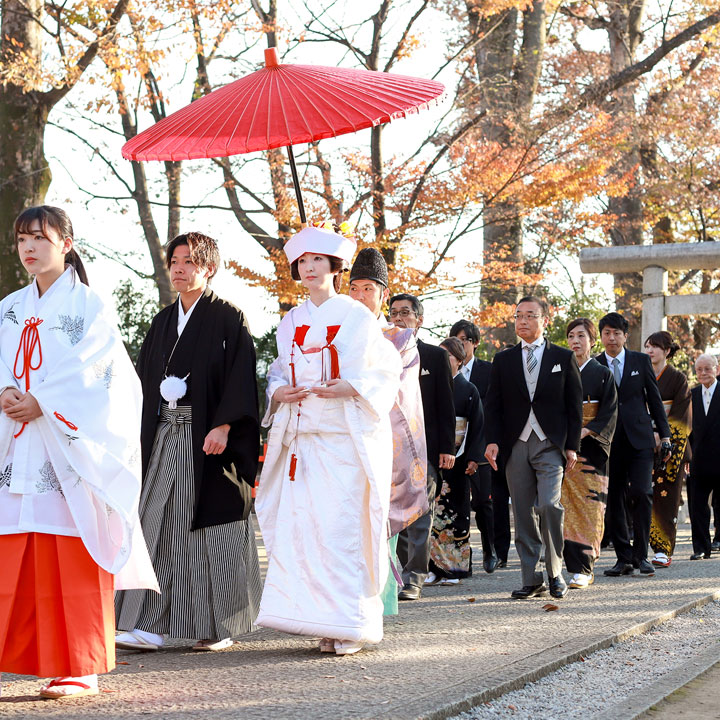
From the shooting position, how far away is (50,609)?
391 cm

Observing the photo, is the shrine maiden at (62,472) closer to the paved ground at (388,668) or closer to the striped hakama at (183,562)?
the paved ground at (388,668)

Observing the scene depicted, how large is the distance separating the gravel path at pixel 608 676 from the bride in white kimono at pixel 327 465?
91cm

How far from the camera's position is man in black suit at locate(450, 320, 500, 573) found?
8945 mm

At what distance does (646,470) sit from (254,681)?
5.31 m

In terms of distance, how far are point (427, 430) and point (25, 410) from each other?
4.05 meters

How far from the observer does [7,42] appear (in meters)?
11.6

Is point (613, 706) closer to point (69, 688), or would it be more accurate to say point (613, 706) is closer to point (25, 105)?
point (69, 688)

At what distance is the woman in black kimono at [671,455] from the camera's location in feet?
30.8

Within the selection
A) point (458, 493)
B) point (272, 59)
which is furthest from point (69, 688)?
point (458, 493)

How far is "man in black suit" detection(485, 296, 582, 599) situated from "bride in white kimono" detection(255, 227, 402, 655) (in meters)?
2.23

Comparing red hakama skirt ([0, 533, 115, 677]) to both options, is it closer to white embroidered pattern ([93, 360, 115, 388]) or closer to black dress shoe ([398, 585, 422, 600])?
white embroidered pattern ([93, 360, 115, 388])

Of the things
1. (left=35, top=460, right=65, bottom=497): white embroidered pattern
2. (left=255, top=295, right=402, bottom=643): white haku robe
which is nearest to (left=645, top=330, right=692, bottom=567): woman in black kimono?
(left=255, top=295, right=402, bottom=643): white haku robe

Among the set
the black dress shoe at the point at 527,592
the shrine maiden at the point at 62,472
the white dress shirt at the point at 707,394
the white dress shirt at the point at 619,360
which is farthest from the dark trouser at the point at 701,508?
the shrine maiden at the point at 62,472

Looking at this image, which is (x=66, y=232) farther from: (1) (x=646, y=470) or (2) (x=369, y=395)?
(1) (x=646, y=470)
